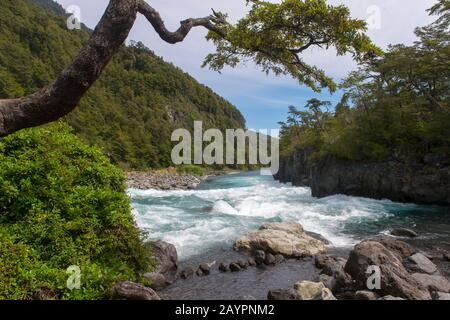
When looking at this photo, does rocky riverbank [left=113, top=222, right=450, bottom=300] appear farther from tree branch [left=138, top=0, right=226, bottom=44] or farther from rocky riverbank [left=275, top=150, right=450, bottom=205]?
rocky riverbank [left=275, top=150, right=450, bottom=205]

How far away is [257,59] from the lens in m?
7.22

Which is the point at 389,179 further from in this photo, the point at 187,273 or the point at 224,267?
the point at 187,273

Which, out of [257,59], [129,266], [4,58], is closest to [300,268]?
[129,266]

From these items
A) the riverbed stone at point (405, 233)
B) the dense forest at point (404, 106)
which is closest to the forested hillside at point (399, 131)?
the dense forest at point (404, 106)

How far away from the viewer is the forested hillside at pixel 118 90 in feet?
258

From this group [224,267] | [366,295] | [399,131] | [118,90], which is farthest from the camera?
[118,90]

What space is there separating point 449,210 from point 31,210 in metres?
24.5

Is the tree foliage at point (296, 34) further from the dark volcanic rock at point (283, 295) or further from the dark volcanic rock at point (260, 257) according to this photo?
the dark volcanic rock at point (260, 257)

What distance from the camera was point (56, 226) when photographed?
7297 mm

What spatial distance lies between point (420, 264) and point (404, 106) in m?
21.6

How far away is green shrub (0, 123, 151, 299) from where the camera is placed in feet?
20.4

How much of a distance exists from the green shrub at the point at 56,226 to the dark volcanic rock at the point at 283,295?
3.28 metres

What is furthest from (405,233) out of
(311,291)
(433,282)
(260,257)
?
(311,291)

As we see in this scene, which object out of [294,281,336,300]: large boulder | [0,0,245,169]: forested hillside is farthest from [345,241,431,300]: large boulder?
[0,0,245,169]: forested hillside
